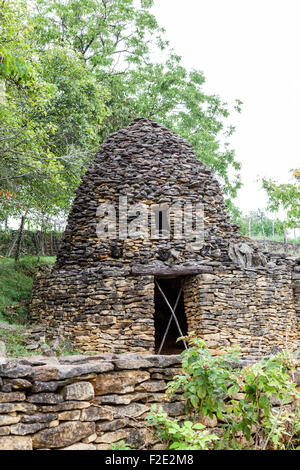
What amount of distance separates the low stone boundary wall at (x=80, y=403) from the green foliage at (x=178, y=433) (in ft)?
0.32

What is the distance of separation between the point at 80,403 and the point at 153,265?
5.49 m

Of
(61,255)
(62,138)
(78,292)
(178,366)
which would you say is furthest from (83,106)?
(178,366)

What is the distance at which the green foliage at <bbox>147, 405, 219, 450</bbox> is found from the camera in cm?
277

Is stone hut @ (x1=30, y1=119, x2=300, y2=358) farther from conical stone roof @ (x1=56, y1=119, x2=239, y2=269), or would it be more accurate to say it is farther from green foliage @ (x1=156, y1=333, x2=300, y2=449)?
green foliage @ (x1=156, y1=333, x2=300, y2=449)

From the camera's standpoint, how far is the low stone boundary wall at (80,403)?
2.68 m

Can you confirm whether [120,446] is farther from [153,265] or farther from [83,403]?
[153,265]

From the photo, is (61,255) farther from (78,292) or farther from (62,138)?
(62,138)

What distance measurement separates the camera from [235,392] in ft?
10.3

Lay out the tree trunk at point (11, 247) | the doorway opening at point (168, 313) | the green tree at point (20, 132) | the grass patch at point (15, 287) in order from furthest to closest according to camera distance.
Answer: the tree trunk at point (11, 247) → the doorway opening at point (168, 313) → the grass patch at point (15, 287) → the green tree at point (20, 132)

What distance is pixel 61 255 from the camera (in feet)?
31.2

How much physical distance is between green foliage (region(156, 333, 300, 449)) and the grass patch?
7.51 metres

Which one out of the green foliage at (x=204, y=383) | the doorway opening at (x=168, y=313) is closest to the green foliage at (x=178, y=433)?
the green foliage at (x=204, y=383)

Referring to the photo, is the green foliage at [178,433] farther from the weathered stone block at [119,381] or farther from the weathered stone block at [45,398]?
the weathered stone block at [45,398]

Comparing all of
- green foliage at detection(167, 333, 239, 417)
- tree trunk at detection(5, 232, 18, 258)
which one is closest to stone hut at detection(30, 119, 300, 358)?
green foliage at detection(167, 333, 239, 417)
